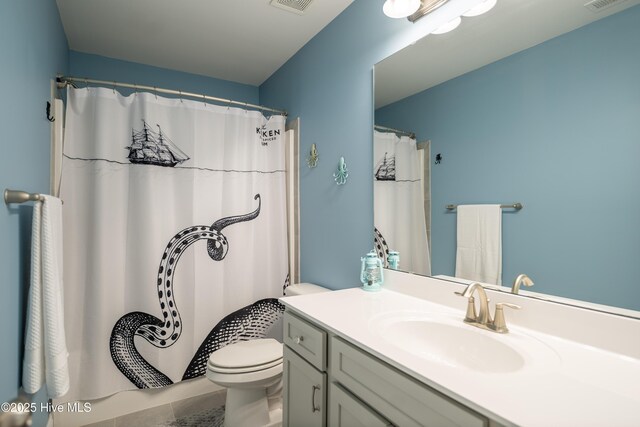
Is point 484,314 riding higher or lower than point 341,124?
lower

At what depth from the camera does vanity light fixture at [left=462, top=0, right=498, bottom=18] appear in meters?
1.25

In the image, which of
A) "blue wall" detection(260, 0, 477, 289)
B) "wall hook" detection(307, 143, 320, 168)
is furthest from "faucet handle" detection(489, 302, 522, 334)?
"wall hook" detection(307, 143, 320, 168)

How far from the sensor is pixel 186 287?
2.20 meters

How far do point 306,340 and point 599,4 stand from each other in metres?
1.49

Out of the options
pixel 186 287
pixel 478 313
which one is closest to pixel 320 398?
pixel 478 313

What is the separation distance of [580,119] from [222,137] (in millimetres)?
2025

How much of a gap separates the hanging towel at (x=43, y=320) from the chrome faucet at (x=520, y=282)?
1.76m

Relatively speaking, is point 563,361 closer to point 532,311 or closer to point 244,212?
point 532,311

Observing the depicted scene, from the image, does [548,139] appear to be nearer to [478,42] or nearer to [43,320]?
[478,42]

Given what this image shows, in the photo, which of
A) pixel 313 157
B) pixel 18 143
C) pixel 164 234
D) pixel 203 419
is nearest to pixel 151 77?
pixel 164 234

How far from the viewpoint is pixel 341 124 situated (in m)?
2.00

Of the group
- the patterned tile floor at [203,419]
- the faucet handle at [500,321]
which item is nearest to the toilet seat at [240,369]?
the patterned tile floor at [203,419]

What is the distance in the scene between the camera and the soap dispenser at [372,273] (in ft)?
5.49

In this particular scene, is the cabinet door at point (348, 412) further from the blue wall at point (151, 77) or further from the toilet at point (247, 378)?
the blue wall at point (151, 77)
